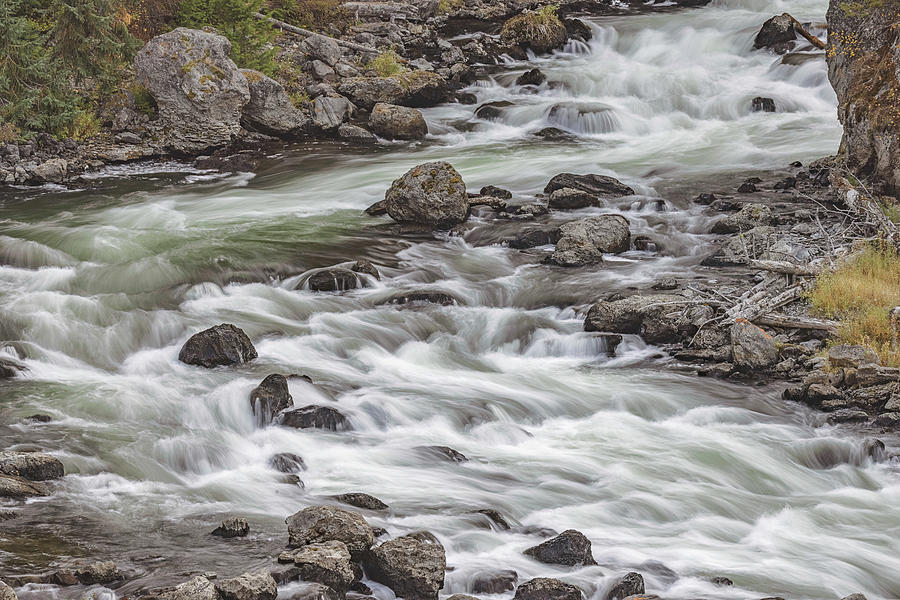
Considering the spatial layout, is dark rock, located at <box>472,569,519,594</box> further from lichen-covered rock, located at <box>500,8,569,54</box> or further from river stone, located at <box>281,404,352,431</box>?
lichen-covered rock, located at <box>500,8,569,54</box>

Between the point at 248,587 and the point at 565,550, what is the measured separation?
7.92 feet

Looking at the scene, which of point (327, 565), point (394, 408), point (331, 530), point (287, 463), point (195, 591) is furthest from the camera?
point (394, 408)

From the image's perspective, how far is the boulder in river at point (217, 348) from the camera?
1103cm

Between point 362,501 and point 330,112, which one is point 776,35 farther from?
point 362,501

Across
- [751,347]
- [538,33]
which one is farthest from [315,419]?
[538,33]

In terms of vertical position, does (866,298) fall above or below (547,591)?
above

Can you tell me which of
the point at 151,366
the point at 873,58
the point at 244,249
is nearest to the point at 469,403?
the point at 151,366

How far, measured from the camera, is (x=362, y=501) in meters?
7.84

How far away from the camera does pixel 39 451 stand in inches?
326

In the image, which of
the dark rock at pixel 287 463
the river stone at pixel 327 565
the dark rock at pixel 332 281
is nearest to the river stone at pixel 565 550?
the river stone at pixel 327 565

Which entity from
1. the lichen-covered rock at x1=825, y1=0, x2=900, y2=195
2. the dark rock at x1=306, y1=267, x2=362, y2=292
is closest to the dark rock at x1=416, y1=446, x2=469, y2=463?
the dark rock at x1=306, y1=267, x2=362, y2=292

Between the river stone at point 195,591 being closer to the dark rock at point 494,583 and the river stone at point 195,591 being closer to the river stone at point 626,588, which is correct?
the dark rock at point 494,583

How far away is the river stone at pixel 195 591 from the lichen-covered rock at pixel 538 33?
26.2 metres

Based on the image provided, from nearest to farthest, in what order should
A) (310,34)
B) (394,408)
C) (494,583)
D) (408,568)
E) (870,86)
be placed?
(408,568)
(494,583)
(394,408)
(870,86)
(310,34)
